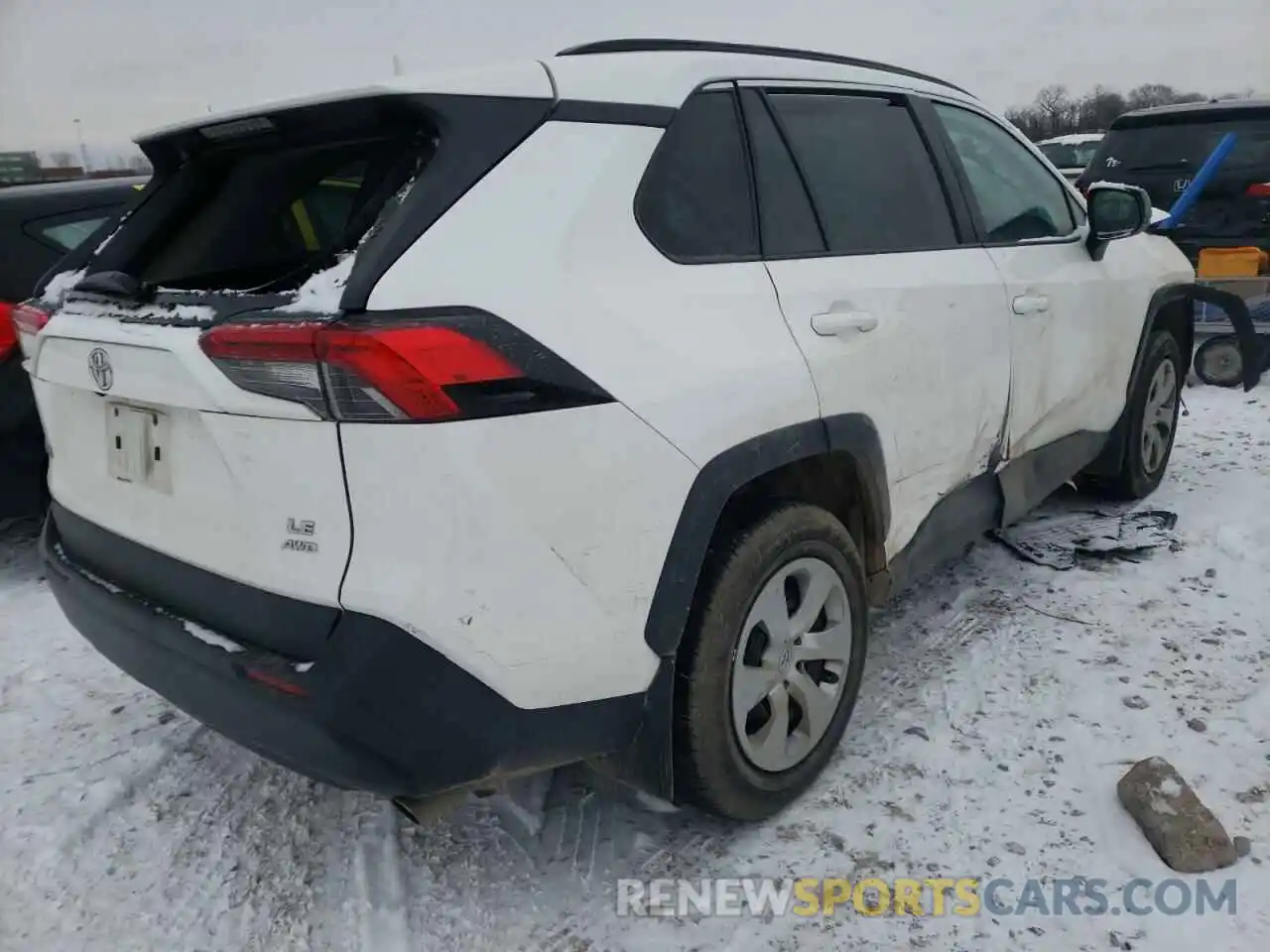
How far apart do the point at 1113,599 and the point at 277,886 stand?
298cm

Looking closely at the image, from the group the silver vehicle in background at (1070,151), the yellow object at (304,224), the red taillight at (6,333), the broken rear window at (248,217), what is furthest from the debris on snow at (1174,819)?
the silver vehicle in background at (1070,151)

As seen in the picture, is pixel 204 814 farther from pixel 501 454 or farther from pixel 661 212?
pixel 661 212

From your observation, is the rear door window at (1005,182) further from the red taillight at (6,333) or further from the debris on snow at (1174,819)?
the red taillight at (6,333)

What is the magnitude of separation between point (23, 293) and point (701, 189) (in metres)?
3.27

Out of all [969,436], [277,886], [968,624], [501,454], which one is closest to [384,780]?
[501,454]

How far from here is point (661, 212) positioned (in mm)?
2174

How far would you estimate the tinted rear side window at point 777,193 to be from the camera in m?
2.46

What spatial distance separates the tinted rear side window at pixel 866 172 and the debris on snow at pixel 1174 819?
1562 mm

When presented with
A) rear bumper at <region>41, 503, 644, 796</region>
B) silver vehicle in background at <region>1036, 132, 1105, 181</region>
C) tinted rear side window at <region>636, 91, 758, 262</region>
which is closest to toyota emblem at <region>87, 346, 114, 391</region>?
rear bumper at <region>41, 503, 644, 796</region>

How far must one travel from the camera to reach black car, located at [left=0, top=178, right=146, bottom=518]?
4031mm

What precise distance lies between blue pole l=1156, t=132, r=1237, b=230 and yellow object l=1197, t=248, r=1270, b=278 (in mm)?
354

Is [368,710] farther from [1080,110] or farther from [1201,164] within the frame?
[1080,110]

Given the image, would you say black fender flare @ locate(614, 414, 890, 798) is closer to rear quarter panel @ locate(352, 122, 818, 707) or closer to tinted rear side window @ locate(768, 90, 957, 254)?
rear quarter panel @ locate(352, 122, 818, 707)

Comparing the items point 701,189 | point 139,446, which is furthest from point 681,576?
point 139,446
